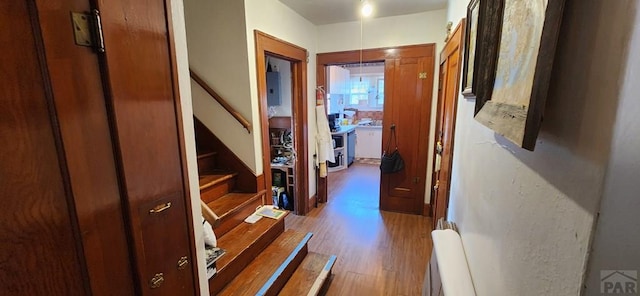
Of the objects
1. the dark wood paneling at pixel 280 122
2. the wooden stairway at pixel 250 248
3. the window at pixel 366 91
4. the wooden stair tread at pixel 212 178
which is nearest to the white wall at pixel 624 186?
the wooden stairway at pixel 250 248

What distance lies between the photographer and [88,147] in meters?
0.58

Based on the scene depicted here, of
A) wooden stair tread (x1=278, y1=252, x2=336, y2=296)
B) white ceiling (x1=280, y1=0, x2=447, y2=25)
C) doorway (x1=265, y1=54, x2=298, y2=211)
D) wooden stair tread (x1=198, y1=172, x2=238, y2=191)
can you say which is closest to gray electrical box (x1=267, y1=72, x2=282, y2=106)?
doorway (x1=265, y1=54, x2=298, y2=211)

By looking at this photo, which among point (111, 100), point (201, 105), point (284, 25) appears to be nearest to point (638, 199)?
point (111, 100)

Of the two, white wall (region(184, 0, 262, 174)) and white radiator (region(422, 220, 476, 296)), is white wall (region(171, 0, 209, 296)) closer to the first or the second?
white radiator (region(422, 220, 476, 296))

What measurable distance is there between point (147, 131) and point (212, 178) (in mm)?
1606

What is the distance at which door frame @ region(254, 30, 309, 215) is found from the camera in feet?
7.50

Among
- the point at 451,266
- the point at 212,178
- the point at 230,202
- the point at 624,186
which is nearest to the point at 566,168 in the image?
the point at 624,186

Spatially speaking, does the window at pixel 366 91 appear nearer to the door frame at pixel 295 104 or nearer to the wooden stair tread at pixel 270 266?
the door frame at pixel 295 104

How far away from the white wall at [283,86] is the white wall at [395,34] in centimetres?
57

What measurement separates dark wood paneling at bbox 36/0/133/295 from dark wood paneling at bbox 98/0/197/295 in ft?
0.09

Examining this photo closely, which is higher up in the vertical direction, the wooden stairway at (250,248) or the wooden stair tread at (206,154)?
the wooden stair tread at (206,154)

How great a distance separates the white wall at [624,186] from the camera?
11.8 inches

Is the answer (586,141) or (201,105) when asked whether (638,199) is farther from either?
(201,105)

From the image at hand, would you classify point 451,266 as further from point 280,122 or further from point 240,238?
→ point 280,122
